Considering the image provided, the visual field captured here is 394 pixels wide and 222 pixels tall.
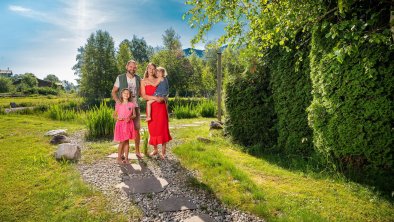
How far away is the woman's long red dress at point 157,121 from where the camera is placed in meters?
5.85

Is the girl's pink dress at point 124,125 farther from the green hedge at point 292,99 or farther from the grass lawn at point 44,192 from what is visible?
the green hedge at point 292,99

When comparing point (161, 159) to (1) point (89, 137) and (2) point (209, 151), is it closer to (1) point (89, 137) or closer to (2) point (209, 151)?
(2) point (209, 151)

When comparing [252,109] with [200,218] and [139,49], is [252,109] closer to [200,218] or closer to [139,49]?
[200,218]

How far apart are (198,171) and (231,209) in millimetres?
1510

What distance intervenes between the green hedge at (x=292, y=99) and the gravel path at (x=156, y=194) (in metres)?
2.47

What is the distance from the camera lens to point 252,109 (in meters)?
7.04

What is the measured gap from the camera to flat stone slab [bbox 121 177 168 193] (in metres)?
4.09

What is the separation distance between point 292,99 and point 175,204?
3.57 meters

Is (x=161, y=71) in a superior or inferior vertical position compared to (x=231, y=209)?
superior

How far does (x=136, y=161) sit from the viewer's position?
5578 millimetres

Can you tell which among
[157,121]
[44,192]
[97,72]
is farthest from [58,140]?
[97,72]

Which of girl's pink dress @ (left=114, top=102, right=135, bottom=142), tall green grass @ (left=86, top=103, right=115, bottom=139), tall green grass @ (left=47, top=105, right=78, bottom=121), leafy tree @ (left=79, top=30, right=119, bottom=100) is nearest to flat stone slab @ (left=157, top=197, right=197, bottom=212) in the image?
girl's pink dress @ (left=114, top=102, right=135, bottom=142)

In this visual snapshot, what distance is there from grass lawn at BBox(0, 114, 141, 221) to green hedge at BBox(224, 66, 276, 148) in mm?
4160

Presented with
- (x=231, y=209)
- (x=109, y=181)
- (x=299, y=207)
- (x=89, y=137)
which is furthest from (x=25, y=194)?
(x=89, y=137)
